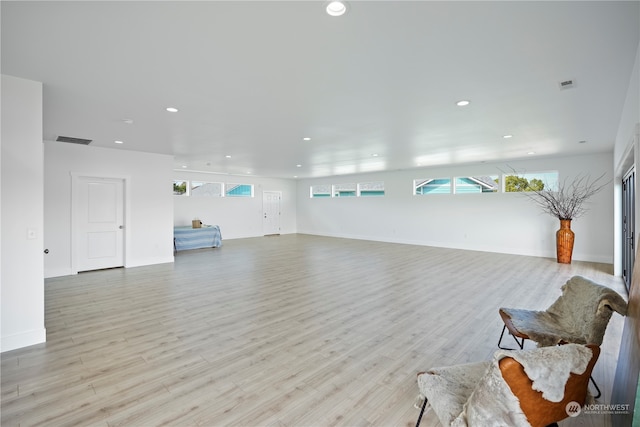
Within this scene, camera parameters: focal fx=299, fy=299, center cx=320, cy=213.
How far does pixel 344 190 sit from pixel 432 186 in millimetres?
3753

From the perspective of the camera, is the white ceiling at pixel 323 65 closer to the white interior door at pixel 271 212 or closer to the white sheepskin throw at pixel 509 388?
the white sheepskin throw at pixel 509 388

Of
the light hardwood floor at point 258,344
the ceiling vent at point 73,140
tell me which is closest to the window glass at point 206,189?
the ceiling vent at point 73,140

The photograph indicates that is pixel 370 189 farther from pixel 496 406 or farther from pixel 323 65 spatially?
pixel 496 406

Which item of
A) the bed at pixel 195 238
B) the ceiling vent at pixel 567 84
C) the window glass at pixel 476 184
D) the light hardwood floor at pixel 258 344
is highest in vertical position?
the ceiling vent at pixel 567 84

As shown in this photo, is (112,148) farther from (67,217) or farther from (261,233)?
(261,233)

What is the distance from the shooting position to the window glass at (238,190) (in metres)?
12.0

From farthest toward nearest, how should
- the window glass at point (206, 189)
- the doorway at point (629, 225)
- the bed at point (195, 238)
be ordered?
the window glass at point (206, 189) → the bed at point (195, 238) → the doorway at point (629, 225)

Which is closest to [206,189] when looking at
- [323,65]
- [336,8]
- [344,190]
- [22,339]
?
[344,190]

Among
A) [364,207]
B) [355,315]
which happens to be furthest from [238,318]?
[364,207]

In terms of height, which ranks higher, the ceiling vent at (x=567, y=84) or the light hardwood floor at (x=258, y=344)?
the ceiling vent at (x=567, y=84)

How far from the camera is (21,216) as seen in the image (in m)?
2.96

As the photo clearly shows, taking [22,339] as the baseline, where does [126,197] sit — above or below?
above

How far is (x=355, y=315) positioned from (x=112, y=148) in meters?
6.07

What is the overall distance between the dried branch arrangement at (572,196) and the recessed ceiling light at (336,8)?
7.41 meters
